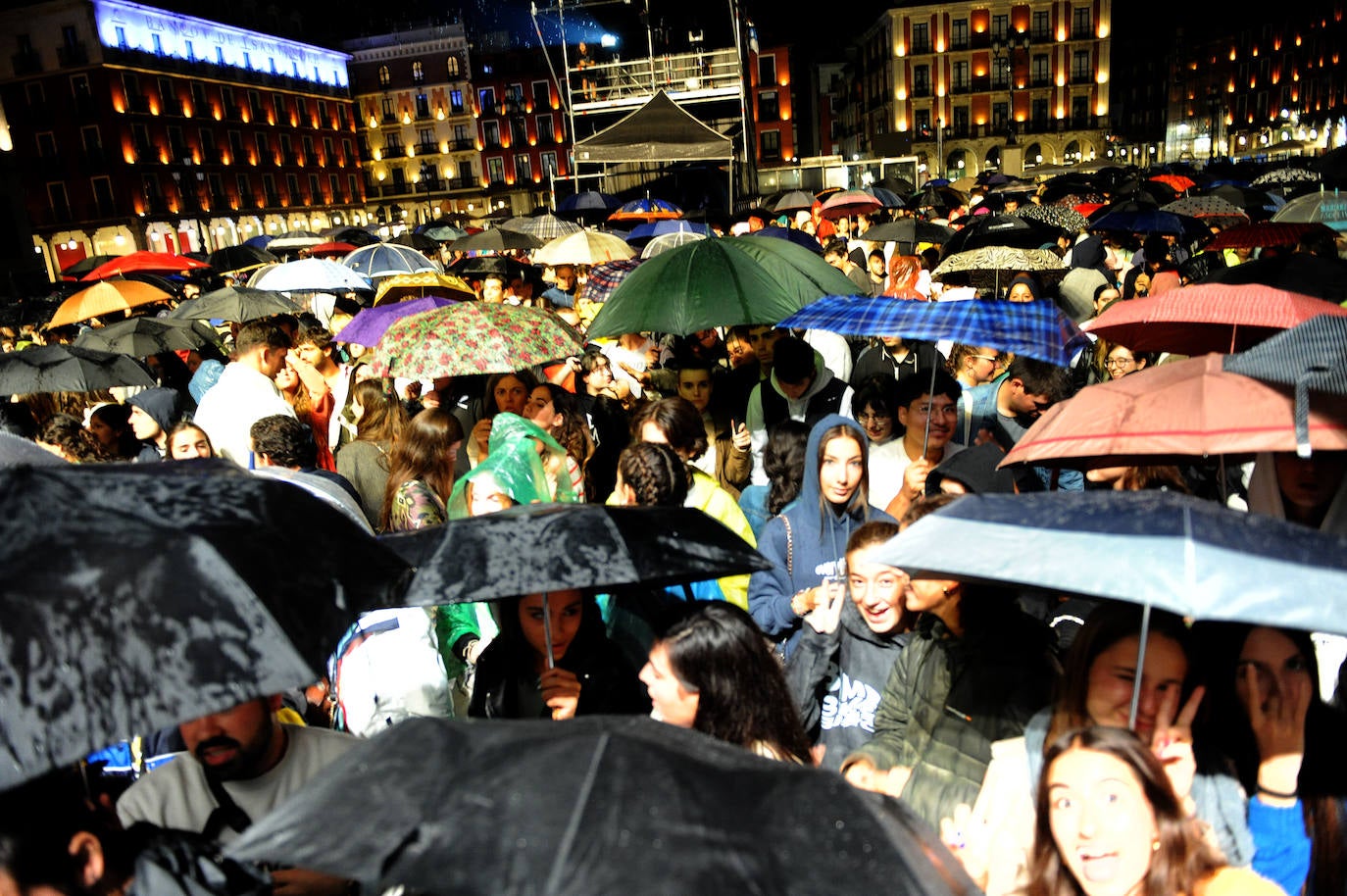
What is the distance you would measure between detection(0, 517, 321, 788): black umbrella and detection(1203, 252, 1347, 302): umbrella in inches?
190

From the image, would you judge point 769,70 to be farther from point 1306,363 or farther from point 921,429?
point 1306,363

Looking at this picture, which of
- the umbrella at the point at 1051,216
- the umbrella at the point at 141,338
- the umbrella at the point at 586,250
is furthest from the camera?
the umbrella at the point at 1051,216

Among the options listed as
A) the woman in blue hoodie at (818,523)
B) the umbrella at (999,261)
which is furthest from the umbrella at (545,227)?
the woman in blue hoodie at (818,523)

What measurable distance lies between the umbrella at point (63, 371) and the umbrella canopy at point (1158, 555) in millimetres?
5903

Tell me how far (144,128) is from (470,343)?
6339 cm

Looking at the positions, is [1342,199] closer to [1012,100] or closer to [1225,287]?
[1225,287]

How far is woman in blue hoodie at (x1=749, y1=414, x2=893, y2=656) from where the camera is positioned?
3.79m

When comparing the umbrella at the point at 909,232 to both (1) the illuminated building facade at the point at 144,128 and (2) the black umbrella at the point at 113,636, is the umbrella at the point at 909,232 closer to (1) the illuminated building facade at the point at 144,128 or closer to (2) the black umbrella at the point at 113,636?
(2) the black umbrella at the point at 113,636

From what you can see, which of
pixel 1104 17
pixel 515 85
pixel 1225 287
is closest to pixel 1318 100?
pixel 1104 17

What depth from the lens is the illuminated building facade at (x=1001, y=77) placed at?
6397 cm

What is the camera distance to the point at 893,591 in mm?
3025

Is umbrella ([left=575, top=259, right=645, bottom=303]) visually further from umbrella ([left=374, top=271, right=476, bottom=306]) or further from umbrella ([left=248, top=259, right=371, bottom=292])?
umbrella ([left=248, top=259, right=371, bottom=292])

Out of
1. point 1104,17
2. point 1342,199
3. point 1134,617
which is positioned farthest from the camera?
point 1104,17

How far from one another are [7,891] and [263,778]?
741 mm
